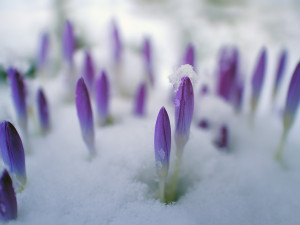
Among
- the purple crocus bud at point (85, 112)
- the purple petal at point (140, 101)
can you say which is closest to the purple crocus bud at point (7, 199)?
the purple crocus bud at point (85, 112)

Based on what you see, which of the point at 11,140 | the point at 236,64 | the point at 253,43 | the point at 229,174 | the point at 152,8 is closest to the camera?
the point at 11,140

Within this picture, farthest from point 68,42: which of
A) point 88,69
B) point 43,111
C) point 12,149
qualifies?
point 12,149

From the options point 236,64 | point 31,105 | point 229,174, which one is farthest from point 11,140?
point 236,64

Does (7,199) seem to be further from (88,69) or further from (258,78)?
(258,78)

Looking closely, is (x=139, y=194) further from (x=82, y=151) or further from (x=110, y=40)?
(x=110, y=40)

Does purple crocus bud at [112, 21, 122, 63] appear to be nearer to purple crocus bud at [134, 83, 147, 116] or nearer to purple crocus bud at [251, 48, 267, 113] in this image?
purple crocus bud at [134, 83, 147, 116]

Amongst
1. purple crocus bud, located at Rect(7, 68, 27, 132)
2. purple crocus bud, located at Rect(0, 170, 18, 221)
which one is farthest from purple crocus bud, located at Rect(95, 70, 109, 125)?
purple crocus bud, located at Rect(0, 170, 18, 221)
